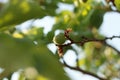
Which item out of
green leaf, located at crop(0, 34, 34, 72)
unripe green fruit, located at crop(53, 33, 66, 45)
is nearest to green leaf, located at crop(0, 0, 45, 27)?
green leaf, located at crop(0, 34, 34, 72)

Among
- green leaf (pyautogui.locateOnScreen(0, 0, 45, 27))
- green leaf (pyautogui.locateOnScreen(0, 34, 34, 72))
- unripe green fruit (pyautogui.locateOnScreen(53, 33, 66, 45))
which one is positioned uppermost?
unripe green fruit (pyautogui.locateOnScreen(53, 33, 66, 45))

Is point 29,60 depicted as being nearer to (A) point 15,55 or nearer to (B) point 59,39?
(A) point 15,55

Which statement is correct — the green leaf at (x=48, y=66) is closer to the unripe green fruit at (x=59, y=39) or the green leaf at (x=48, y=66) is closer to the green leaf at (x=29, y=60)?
the green leaf at (x=29, y=60)

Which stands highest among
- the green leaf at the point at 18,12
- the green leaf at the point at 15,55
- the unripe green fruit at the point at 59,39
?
the unripe green fruit at the point at 59,39

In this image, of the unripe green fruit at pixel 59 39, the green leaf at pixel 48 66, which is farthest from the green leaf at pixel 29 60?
the unripe green fruit at pixel 59 39

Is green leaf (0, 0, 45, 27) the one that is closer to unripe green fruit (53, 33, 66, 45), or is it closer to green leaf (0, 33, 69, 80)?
green leaf (0, 33, 69, 80)

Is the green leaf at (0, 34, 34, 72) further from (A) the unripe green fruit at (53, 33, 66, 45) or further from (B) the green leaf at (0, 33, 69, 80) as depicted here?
(A) the unripe green fruit at (53, 33, 66, 45)

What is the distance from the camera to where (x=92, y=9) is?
1.91 meters

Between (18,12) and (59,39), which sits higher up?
(59,39)

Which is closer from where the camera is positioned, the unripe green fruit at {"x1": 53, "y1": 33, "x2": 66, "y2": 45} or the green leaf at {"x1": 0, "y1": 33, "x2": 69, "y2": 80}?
the green leaf at {"x1": 0, "y1": 33, "x2": 69, "y2": 80}

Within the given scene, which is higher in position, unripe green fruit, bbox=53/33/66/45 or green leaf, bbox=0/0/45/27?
unripe green fruit, bbox=53/33/66/45

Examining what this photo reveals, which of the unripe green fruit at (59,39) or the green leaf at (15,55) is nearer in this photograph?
the green leaf at (15,55)

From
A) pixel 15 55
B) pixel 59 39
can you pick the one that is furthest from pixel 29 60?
pixel 59 39

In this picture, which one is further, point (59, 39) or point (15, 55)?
point (59, 39)
